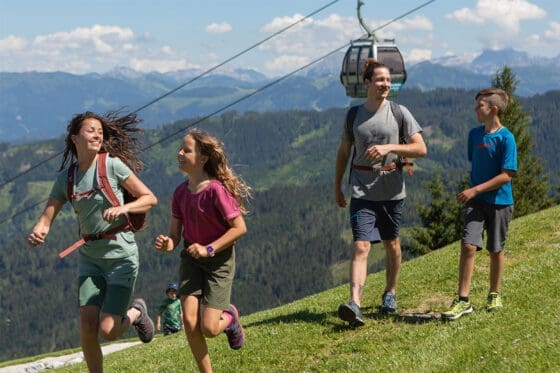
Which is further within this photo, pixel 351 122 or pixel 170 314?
pixel 170 314

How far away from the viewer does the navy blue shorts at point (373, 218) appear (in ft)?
31.9

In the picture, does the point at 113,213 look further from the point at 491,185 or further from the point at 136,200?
the point at 491,185

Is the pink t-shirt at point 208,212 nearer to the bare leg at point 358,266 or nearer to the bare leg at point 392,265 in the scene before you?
the bare leg at point 358,266

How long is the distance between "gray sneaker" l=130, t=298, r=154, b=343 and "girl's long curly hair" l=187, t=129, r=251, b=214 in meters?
2.47

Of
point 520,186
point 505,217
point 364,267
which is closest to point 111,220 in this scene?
point 364,267

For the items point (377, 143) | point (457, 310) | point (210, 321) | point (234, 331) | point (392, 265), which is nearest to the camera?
point (210, 321)

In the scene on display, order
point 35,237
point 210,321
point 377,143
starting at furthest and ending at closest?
point 377,143 < point 35,237 < point 210,321

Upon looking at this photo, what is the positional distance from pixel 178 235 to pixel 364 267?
3.06 meters

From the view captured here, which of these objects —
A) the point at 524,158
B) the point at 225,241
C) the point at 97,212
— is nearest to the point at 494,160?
the point at 225,241

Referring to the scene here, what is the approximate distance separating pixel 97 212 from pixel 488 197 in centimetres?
501

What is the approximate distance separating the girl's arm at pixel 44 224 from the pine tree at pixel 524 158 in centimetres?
5764

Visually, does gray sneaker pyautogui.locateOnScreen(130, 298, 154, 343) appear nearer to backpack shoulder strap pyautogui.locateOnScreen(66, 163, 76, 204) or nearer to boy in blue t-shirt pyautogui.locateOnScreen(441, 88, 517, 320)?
backpack shoulder strap pyautogui.locateOnScreen(66, 163, 76, 204)

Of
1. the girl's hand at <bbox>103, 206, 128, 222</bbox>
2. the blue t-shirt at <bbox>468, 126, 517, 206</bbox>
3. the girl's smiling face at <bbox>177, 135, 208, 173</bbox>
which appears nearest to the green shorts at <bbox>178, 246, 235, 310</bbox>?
the girl's hand at <bbox>103, 206, 128, 222</bbox>

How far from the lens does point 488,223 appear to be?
373 inches
